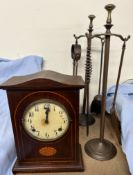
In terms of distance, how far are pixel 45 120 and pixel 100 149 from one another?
283mm

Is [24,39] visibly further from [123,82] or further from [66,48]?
[123,82]

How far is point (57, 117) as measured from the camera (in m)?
0.64

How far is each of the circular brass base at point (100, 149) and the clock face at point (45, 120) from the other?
8.0 inches

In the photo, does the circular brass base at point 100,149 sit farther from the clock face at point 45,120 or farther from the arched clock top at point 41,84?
the arched clock top at point 41,84

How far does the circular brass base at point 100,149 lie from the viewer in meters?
0.78

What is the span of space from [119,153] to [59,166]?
248mm

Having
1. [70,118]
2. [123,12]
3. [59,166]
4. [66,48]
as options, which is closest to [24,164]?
[59,166]

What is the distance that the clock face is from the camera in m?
0.63

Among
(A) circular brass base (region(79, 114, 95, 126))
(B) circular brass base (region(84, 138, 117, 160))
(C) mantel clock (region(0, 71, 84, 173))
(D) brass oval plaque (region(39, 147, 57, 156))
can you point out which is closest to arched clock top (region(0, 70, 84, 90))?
(C) mantel clock (region(0, 71, 84, 173))

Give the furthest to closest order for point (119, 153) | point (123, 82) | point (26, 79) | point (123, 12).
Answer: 1. point (123, 82)
2. point (123, 12)
3. point (119, 153)
4. point (26, 79)

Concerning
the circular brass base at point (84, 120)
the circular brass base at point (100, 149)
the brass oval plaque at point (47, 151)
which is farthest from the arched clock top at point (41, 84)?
the circular brass base at point (84, 120)

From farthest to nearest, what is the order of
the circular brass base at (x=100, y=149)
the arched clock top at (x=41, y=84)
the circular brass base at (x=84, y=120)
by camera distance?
the circular brass base at (x=84, y=120) → the circular brass base at (x=100, y=149) → the arched clock top at (x=41, y=84)

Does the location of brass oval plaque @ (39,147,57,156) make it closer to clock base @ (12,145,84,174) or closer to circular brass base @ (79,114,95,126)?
clock base @ (12,145,84,174)

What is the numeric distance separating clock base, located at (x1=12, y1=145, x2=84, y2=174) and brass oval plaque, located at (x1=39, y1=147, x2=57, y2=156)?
0.03 metres
